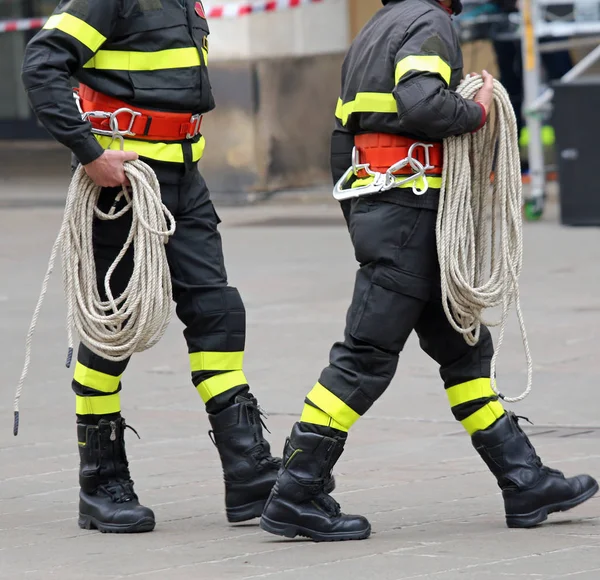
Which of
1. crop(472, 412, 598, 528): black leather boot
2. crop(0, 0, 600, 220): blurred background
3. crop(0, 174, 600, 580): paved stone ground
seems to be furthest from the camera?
crop(0, 0, 600, 220): blurred background

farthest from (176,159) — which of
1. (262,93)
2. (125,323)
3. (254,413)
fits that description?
(262,93)

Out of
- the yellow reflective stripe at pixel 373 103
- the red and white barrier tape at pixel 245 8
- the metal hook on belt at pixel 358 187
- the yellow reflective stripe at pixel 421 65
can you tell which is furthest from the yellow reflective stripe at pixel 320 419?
the red and white barrier tape at pixel 245 8

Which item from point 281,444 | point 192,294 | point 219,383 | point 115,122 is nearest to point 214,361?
point 219,383

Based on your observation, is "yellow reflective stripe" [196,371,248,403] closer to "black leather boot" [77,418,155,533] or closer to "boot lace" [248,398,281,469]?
"boot lace" [248,398,281,469]

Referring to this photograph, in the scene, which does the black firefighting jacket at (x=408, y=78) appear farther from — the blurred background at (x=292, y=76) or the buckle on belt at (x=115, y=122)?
the blurred background at (x=292, y=76)

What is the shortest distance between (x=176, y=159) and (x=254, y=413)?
2.71 ft

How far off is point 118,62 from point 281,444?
1900 mm

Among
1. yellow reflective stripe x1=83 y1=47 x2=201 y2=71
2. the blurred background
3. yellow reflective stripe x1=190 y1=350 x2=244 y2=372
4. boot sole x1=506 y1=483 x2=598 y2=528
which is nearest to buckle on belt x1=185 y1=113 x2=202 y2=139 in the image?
yellow reflective stripe x1=83 y1=47 x2=201 y2=71

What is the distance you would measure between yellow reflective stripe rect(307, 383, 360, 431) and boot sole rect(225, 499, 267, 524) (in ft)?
1.45

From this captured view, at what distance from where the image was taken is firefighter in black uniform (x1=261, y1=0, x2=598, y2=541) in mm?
4453

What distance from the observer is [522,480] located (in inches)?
182

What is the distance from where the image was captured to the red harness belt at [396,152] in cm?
451

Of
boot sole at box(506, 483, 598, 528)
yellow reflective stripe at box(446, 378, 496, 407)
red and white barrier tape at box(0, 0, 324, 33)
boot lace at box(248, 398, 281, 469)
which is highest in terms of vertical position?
red and white barrier tape at box(0, 0, 324, 33)

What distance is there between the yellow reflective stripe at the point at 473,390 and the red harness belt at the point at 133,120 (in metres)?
1.16
